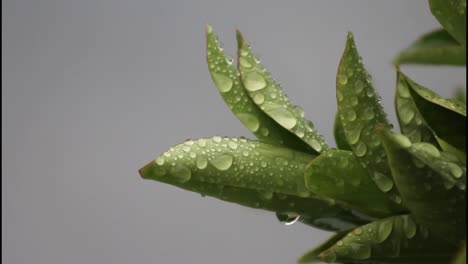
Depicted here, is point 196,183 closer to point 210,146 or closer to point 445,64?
point 210,146

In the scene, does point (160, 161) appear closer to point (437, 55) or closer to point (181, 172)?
point (181, 172)

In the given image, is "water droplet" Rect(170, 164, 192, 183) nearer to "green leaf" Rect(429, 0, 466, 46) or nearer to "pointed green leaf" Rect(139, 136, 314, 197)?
"pointed green leaf" Rect(139, 136, 314, 197)

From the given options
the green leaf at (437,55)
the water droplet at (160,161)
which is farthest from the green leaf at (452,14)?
the water droplet at (160,161)

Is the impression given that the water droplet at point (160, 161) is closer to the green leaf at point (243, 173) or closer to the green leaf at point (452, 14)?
the green leaf at point (243, 173)

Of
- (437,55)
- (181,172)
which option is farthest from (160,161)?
(437,55)

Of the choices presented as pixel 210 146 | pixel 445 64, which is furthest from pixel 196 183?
pixel 445 64

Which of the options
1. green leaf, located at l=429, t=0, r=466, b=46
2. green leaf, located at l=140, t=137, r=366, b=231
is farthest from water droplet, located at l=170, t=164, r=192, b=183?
green leaf, located at l=429, t=0, r=466, b=46
